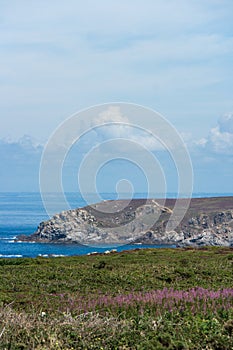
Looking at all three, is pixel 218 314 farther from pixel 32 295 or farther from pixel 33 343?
pixel 32 295

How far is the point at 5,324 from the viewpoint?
11.9 meters

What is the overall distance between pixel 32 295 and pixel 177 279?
7.00 meters

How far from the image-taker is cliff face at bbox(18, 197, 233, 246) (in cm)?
12619

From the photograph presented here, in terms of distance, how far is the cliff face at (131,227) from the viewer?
126 meters

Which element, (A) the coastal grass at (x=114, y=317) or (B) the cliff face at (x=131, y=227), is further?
(B) the cliff face at (x=131, y=227)

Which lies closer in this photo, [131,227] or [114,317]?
[114,317]

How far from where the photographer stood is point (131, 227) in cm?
14000

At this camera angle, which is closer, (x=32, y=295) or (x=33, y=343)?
(x=33, y=343)

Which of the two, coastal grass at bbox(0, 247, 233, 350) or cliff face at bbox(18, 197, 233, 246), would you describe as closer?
coastal grass at bbox(0, 247, 233, 350)

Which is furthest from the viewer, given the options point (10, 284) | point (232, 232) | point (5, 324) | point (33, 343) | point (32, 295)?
point (232, 232)

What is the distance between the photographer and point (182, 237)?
127500mm

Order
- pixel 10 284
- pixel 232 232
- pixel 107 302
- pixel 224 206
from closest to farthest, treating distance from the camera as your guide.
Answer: pixel 107 302 < pixel 10 284 < pixel 232 232 < pixel 224 206

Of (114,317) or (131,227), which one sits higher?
(114,317)

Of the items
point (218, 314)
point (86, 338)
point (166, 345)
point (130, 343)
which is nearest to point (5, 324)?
point (86, 338)
